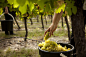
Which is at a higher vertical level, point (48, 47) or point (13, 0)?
point (13, 0)

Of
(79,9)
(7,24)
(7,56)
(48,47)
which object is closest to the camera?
(48,47)

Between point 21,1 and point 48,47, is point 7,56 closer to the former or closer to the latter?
point 48,47

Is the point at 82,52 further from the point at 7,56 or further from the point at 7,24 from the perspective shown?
the point at 7,24

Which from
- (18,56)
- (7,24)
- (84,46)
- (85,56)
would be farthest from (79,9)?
(7,24)

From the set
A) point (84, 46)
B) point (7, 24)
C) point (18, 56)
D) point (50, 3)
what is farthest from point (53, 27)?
point (7, 24)

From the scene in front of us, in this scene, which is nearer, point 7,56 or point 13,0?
point 13,0

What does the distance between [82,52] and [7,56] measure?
7.30 feet

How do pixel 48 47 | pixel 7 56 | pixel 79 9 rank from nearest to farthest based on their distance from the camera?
pixel 48 47 → pixel 79 9 → pixel 7 56

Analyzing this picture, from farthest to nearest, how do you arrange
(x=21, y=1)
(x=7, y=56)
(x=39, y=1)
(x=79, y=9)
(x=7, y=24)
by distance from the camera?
(x=7, y=24), (x=7, y=56), (x=79, y=9), (x=39, y=1), (x=21, y=1)

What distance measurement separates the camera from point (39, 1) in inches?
39.9

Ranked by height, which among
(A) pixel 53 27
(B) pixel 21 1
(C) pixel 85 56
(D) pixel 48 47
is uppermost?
(B) pixel 21 1

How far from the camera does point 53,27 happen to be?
5.90ft

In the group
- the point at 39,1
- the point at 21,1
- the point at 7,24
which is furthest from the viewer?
the point at 7,24

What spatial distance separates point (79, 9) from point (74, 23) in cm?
32
